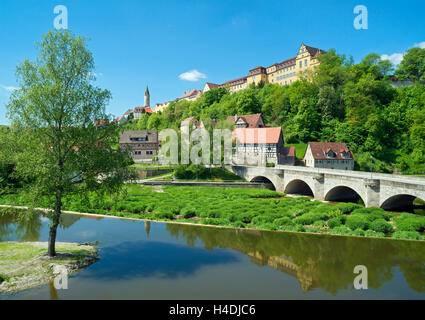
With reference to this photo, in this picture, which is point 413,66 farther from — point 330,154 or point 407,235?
point 407,235

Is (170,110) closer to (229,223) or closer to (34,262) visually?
(229,223)

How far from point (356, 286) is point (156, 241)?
1586cm

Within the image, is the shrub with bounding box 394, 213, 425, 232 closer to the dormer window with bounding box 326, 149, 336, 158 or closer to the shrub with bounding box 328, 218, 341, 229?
the shrub with bounding box 328, 218, 341, 229

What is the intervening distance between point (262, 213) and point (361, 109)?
49967 millimetres

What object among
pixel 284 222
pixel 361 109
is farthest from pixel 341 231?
pixel 361 109

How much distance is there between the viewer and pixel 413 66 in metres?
77.7

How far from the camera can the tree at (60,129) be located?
17.9 m

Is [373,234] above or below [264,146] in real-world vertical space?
below

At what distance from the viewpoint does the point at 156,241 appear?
24.9 metres

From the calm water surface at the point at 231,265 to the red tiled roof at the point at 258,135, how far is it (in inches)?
1589

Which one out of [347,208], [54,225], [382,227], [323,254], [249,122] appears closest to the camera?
[54,225]

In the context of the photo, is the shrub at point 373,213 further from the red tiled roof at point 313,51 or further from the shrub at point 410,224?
the red tiled roof at point 313,51

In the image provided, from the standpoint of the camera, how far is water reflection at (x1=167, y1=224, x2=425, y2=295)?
17359 mm
